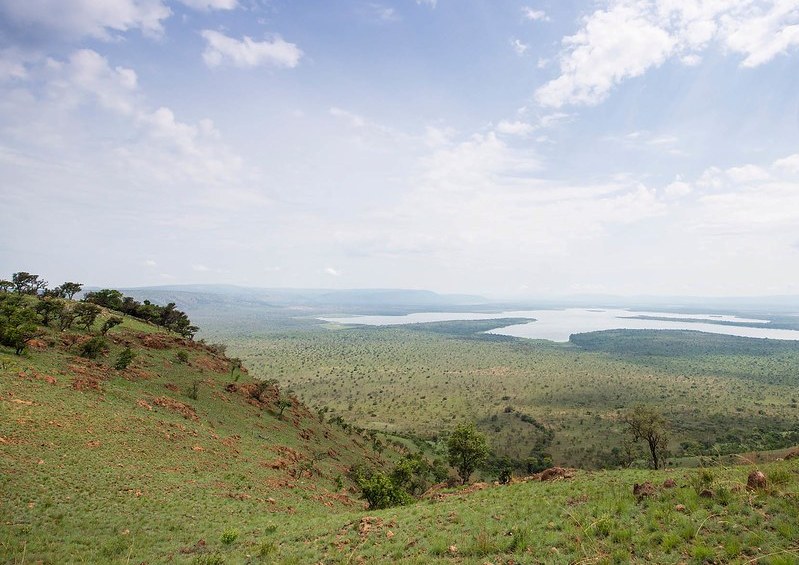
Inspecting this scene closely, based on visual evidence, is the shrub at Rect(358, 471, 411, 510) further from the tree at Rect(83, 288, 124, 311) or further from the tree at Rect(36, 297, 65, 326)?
the tree at Rect(83, 288, 124, 311)

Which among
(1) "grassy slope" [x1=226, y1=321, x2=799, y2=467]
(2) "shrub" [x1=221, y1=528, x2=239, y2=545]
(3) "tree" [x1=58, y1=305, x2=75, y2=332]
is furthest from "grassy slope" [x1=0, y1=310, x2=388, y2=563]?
(1) "grassy slope" [x1=226, y1=321, x2=799, y2=467]

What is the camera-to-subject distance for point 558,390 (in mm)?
117688

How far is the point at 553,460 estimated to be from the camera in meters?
64.9

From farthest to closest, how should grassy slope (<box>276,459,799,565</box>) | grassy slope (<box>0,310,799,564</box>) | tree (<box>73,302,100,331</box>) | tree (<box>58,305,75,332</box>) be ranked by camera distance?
tree (<box>73,302,100,331</box>) < tree (<box>58,305,75,332</box>) < grassy slope (<box>0,310,799,564</box>) < grassy slope (<box>276,459,799,565</box>)

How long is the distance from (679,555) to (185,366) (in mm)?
58124

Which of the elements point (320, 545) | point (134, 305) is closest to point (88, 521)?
point (320, 545)

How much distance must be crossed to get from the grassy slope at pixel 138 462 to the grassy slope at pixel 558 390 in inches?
1780

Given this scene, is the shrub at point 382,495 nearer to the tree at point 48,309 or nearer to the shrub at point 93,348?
the shrub at point 93,348

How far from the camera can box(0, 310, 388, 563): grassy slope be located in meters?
19.7

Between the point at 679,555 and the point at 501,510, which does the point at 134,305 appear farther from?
the point at 679,555

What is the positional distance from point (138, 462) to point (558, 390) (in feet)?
373

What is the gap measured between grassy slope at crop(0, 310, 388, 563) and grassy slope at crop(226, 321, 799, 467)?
45.2m

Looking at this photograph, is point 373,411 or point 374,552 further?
point 373,411

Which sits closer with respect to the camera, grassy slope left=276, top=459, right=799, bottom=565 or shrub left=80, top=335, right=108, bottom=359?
grassy slope left=276, top=459, right=799, bottom=565
